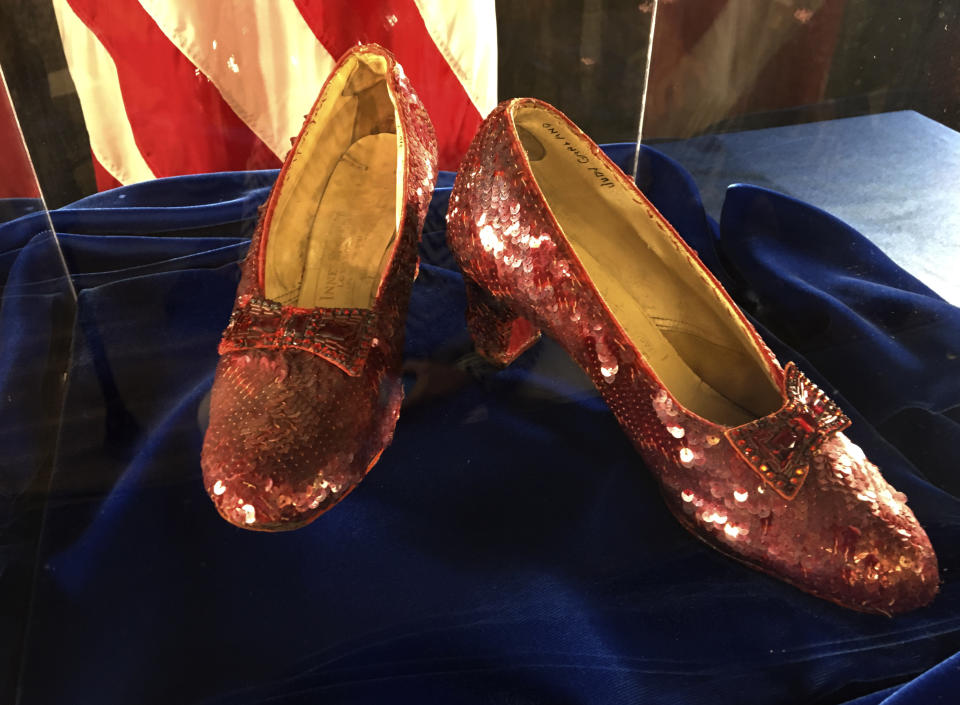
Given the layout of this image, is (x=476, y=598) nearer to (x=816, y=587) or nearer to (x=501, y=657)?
(x=501, y=657)

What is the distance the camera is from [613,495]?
66 centimetres

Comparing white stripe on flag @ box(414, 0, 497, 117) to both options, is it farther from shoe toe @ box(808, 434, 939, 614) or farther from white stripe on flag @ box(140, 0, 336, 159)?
shoe toe @ box(808, 434, 939, 614)

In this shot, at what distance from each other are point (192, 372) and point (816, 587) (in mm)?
634

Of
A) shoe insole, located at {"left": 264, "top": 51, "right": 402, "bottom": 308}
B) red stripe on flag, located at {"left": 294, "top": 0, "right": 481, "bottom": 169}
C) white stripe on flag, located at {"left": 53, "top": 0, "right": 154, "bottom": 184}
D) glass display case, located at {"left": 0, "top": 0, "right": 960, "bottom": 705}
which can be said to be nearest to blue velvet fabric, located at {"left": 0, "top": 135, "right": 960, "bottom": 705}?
glass display case, located at {"left": 0, "top": 0, "right": 960, "bottom": 705}

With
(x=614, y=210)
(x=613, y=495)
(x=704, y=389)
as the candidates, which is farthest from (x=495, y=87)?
(x=613, y=495)

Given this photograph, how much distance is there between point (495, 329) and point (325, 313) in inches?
8.4

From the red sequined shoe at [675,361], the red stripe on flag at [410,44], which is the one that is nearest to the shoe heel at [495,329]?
the red sequined shoe at [675,361]

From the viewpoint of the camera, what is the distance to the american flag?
1.11 m

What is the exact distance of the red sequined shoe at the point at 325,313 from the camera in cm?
56

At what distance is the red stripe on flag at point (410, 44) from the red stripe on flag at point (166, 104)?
0.22 meters

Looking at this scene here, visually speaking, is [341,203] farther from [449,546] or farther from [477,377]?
[449,546]

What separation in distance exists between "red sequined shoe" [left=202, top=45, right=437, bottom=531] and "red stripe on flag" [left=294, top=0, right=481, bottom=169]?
409mm

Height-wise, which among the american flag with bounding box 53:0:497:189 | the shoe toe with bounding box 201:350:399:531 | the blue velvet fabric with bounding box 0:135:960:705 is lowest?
the blue velvet fabric with bounding box 0:135:960:705

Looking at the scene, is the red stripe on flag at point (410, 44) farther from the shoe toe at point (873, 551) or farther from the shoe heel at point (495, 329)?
the shoe toe at point (873, 551)
